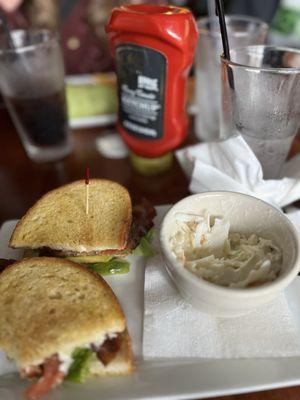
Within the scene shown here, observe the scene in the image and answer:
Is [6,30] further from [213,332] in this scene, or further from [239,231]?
[213,332]

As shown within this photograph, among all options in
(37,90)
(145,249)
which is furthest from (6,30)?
(145,249)

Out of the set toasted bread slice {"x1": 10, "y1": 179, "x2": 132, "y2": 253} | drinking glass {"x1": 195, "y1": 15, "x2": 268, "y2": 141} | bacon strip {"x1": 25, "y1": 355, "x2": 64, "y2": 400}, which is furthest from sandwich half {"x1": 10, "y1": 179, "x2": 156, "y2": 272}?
drinking glass {"x1": 195, "y1": 15, "x2": 268, "y2": 141}

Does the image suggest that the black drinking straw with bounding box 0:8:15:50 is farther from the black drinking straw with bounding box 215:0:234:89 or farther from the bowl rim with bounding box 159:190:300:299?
the bowl rim with bounding box 159:190:300:299

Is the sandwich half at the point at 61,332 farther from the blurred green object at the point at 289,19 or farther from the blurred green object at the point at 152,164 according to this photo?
the blurred green object at the point at 289,19

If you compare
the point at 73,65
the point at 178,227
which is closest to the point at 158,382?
the point at 178,227

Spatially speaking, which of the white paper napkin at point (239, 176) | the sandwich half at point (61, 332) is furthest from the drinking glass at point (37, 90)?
the sandwich half at point (61, 332)

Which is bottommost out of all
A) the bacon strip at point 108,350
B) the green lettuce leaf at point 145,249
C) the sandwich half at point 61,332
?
the green lettuce leaf at point 145,249
